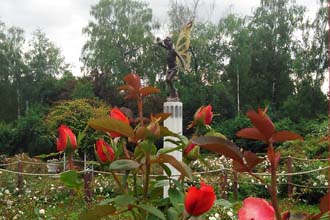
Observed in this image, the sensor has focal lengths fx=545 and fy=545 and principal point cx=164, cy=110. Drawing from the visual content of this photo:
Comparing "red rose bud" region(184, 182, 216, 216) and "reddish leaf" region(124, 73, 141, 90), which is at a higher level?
"reddish leaf" region(124, 73, 141, 90)

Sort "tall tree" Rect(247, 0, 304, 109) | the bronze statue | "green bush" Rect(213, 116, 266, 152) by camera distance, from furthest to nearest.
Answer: "tall tree" Rect(247, 0, 304, 109) < "green bush" Rect(213, 116, 266, 152) < the bronze statue

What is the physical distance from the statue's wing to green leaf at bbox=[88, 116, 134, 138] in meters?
3.95

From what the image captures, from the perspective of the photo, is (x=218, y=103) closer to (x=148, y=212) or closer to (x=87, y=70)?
(x=87, y=70)

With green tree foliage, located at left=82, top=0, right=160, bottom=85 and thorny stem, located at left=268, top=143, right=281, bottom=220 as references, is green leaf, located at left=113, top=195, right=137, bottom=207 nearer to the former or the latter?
thorny stem, located at left=268, top=143, right=281, bottom=220

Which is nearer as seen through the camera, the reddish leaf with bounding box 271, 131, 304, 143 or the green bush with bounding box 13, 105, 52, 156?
the reddish leaf with bounding box 271, 131, 304, 143

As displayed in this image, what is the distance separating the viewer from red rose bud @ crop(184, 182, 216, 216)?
45cm

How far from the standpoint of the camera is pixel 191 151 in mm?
608

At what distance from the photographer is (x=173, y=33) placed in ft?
54.3

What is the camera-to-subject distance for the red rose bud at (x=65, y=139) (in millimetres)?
616

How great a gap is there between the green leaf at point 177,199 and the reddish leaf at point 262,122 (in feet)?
0.78

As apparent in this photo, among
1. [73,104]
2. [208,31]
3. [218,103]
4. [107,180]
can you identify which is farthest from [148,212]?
[208,31]

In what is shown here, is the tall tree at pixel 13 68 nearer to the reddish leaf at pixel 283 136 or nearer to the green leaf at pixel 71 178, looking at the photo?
the green leaf at pixel 71 178

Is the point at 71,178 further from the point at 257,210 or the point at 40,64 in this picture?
the point at 40,64

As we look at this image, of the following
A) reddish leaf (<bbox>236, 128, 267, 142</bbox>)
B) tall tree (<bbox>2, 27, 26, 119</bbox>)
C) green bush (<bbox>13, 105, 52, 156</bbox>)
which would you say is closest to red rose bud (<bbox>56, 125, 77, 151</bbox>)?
reddish leaf (<bbox>236, 128, 267, 142</bbox>)
